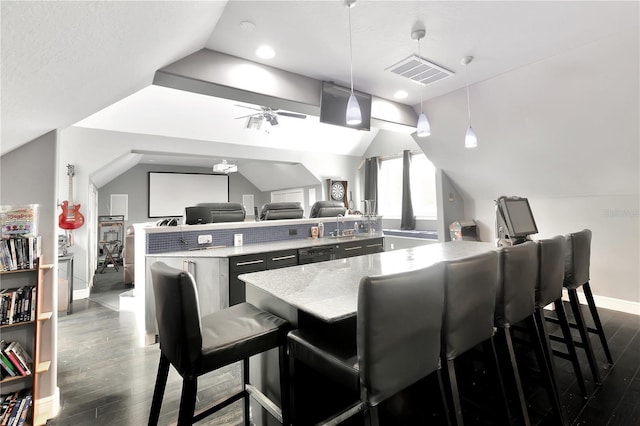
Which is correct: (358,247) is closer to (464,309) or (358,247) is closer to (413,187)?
(464,309)

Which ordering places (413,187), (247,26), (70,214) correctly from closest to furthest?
(247,26), (70,214), (413,187)

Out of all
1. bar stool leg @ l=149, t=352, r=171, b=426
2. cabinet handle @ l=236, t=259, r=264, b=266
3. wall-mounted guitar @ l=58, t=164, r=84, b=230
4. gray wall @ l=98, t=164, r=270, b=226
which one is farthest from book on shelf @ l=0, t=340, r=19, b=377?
gray wall @ l=98, t=164, r=270, b=226

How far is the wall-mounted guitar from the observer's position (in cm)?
455

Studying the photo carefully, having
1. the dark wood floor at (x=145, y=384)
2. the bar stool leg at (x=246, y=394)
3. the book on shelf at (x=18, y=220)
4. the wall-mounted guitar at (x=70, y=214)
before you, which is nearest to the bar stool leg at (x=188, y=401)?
the bar stool leg at (x=246, y=394)

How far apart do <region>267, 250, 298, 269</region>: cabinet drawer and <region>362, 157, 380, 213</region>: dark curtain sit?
4185 millimetres

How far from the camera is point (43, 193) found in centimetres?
198

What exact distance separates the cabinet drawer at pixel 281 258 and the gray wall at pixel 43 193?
5.39 feet

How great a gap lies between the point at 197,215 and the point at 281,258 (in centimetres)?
104

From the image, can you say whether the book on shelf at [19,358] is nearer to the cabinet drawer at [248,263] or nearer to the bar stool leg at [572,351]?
the cabinet drawer at [248,263]

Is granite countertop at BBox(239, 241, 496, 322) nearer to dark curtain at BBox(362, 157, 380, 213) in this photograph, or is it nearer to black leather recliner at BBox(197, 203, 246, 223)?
black leather recliner at BBox(197, 203, 246, 223)

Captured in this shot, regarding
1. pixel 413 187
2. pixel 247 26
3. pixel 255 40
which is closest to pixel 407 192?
pixel 413 187

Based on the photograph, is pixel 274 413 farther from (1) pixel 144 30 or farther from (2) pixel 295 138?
(2) pixel 295 138

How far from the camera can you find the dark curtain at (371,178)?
707 cm

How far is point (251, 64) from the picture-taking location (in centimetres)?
290
